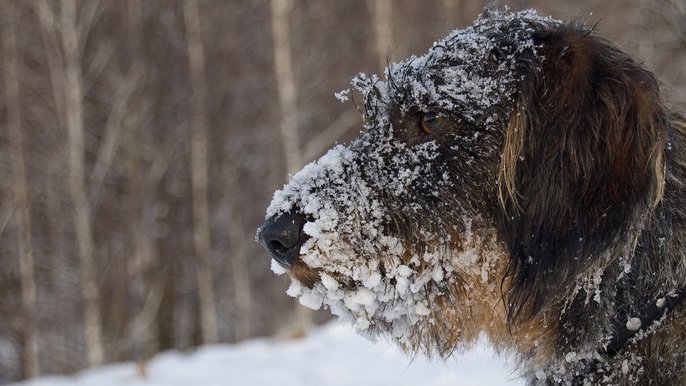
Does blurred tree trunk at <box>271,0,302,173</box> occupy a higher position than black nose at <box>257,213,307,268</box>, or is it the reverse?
blurred tree trunk at <box>271,0,302,173</box>

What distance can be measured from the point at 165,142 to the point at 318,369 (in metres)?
9.15

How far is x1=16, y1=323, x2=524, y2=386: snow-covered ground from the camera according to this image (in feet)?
18.4

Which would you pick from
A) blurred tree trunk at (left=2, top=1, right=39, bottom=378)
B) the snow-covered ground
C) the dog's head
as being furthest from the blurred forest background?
Result: the dog's head

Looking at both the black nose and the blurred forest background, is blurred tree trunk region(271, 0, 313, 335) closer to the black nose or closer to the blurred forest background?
the blurred forest background

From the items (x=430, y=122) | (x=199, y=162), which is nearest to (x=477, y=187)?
(x=430, y=122)

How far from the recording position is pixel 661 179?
2389 millimetres

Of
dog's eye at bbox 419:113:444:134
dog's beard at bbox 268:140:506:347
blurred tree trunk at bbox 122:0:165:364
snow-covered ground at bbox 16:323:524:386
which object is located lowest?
snow-covered ground at bbox 16:323:524:386

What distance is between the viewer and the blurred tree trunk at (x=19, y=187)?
44.3ft

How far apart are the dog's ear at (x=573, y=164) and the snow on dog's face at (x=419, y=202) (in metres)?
0.10

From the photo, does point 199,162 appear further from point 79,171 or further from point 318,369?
point 318,369

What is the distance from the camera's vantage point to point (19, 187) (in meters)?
13.6

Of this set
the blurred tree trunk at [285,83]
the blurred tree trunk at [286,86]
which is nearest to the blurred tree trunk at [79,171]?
the blurred tree trunk at [286,86]

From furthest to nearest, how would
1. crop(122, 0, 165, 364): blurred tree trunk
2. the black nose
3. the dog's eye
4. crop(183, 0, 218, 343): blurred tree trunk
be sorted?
crop(183, 0, 218, 343): blurred tree trunk → crop(122, 0, 165, 364): blurred tree trunk → the dog's eye → the black nose

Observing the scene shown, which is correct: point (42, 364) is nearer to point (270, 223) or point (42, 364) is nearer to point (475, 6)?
point (475, 6)
